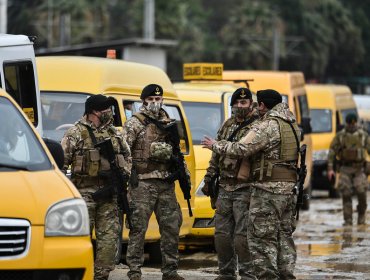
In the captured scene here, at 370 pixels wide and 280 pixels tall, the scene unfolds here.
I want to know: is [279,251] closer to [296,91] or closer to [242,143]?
[242,143]

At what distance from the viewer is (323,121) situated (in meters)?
27.8

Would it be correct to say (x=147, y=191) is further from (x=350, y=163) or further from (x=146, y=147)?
(x=350, y=163)

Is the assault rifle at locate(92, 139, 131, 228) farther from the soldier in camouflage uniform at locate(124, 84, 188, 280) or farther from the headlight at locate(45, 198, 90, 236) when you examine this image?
the headlight at locate(45, 198, 90, 236)

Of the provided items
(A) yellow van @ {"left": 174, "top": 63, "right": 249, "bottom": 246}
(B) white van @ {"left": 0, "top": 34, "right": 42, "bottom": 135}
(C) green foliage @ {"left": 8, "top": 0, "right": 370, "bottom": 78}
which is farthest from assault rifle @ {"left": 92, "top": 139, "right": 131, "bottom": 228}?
(C) green foliage @ {"left": 8, "top": 0, "right": 370, "bottom": 78}

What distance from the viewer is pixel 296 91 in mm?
21281

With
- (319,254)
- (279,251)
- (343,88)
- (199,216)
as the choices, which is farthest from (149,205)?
(343,88)

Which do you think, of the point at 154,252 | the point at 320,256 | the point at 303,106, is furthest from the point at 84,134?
the point at 303,106

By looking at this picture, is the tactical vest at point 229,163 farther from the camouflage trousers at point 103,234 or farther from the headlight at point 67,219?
the headlight at point 67,219

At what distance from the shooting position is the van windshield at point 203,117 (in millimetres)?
15898

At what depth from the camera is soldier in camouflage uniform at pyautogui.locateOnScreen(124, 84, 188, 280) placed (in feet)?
37.6

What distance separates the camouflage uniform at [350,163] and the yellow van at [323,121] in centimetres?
625

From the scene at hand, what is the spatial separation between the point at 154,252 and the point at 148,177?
295cm

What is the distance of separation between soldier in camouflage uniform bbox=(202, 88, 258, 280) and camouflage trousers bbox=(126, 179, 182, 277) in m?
0.40

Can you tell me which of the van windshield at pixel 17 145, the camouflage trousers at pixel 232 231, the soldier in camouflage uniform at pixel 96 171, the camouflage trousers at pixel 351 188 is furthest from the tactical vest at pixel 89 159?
the camouflage trousers at pixel 351 188
